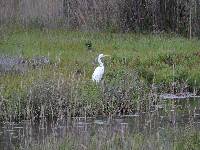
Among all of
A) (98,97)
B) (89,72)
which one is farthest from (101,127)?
(89,72)

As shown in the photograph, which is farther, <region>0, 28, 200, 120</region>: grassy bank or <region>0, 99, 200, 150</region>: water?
<region>0, 28, 200, 120</region>: grassy bank

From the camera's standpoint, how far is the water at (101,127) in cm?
1025

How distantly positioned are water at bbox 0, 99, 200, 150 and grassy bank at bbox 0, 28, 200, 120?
268 millimetres

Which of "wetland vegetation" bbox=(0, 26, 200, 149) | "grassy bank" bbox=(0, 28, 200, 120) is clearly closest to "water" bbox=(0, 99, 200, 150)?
"wetland vegetation" bbox=(0, 26, 200, 149)

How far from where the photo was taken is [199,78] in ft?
53.5

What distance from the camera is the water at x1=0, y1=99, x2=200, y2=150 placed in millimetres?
10250

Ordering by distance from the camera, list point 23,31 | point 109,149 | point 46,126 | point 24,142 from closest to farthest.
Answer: point 109,149, point 24,142, point 46,126, point 23,31

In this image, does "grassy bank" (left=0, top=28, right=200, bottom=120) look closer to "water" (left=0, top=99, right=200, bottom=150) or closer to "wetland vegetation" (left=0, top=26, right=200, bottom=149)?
"wetland vegetation" (left=0, top=26, right=200, bottom=149)

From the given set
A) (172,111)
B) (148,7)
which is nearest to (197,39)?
(148,7)

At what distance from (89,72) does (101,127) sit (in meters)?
5.24

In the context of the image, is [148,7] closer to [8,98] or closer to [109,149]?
[8,98]

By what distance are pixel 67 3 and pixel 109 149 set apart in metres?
15.5

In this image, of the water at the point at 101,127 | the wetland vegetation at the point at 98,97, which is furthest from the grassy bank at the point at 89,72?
the water at the point at 101,127

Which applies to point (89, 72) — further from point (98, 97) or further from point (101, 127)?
point (101, 127)
